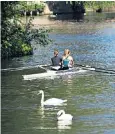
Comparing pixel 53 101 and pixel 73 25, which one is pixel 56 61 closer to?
pixel 53 101

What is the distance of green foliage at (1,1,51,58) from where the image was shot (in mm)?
41844

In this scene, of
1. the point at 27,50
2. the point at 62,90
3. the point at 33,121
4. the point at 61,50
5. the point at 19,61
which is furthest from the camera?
the point at 61,50

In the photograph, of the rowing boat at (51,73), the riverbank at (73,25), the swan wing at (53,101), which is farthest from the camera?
the riverbank at (73,25)

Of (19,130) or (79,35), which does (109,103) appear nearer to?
(19,130)

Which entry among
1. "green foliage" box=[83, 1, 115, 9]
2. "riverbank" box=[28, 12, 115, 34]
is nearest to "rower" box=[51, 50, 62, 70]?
"riverbank" box=[28, 12, 115, 34]

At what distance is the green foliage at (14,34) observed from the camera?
137 ft

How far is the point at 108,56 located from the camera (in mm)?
45125

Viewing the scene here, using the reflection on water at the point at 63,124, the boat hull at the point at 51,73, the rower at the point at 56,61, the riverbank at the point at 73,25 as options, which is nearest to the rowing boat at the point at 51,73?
the boat hull at the point at 51,73

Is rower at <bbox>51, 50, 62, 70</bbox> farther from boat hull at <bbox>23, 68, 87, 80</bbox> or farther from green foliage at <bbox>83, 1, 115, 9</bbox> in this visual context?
green foliage at <bbox>83, 1, 115, 9</bbox>

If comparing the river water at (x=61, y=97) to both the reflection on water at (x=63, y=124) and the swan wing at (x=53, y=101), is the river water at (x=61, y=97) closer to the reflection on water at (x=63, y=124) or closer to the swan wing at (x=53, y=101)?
the reflection on water at (x=63, y=124)

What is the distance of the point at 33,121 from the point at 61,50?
28.4 m

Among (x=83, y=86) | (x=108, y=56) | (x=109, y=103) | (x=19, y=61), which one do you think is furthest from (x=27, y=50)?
(x=109, y=103)

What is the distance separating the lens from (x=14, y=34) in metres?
43.4

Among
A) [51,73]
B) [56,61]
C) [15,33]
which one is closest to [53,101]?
[51,73]
